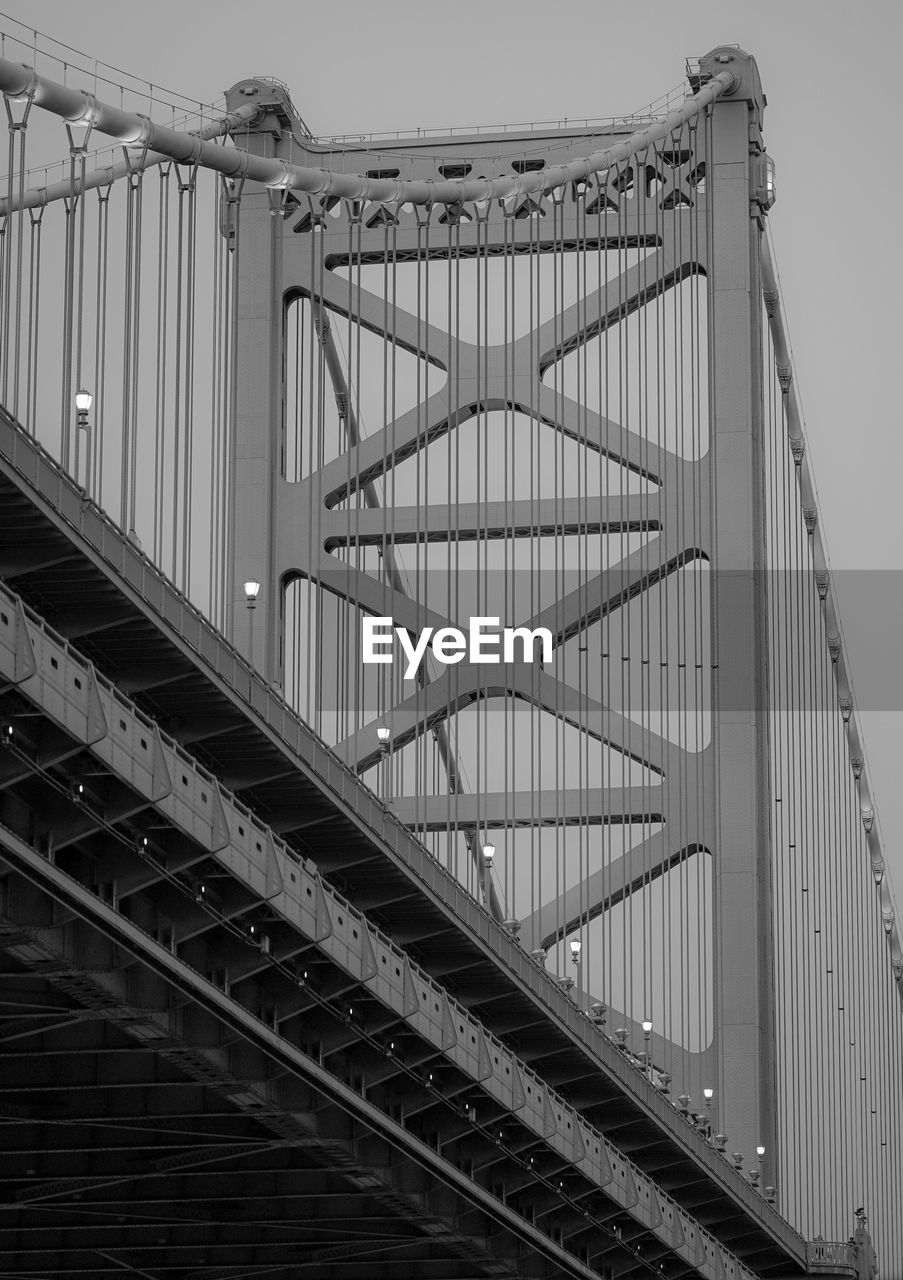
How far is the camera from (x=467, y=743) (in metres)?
58.7

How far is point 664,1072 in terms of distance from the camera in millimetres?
40531

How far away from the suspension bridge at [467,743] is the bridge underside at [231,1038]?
63mm

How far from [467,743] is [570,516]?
14676 mm

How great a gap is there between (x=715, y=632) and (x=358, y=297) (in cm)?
727

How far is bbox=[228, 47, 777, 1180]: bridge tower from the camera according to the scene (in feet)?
139

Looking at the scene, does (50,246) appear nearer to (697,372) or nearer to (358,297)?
(358,297)

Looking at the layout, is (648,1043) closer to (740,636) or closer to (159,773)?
(740,636)

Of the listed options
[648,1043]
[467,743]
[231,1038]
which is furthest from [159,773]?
[467,743]

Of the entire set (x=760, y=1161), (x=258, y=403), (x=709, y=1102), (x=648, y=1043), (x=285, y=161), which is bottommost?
(x=760, y=1161)

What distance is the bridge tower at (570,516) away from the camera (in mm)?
42406

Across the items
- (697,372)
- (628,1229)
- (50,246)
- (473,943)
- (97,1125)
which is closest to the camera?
(97,1125)

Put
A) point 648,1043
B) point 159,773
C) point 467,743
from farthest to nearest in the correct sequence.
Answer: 1. point 467,743
2. point 648,1043
3. point 159,773

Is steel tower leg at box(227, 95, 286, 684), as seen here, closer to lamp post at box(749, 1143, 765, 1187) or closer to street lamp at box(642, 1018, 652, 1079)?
street lamp at box(642, 1018, 652, 1079)

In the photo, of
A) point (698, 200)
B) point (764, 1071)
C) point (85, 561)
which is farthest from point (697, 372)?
point (85, 561)
